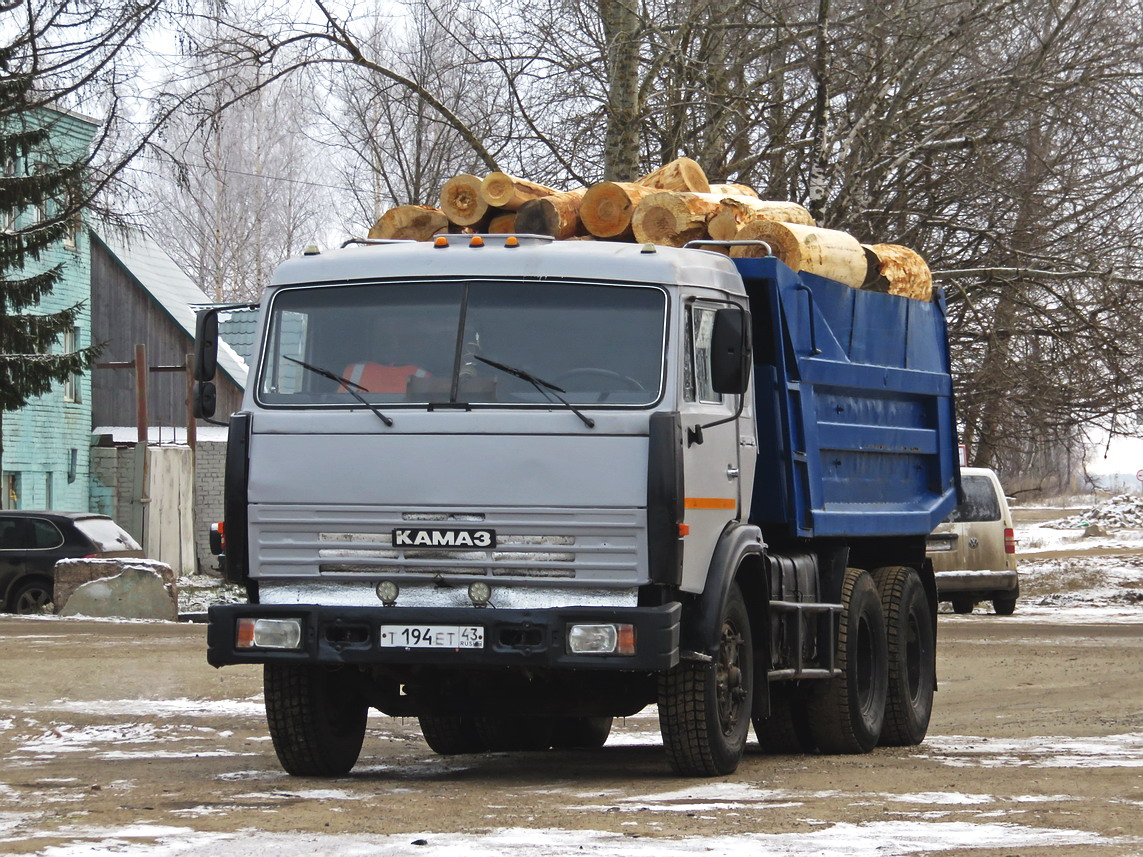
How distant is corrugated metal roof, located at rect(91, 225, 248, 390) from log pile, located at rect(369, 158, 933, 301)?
1122 inches

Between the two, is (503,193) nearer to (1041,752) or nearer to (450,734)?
(450,734)

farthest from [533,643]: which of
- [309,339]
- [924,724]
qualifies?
[924,724]

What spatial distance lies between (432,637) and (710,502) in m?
1.43

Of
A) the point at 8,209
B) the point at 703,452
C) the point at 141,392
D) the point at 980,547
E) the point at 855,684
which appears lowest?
the point at 855,684

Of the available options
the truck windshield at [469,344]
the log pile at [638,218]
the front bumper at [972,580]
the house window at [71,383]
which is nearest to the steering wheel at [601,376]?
the truck windshield at [469,344]

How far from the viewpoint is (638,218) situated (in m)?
10.5

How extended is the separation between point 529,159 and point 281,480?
15507 millimetres

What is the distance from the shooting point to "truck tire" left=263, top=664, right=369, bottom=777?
923 cm

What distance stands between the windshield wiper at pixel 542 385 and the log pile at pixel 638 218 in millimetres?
1802

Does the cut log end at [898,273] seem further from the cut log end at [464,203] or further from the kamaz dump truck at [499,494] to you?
the cut log end at [464,203]

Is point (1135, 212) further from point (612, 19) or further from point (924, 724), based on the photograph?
point (924, 724)

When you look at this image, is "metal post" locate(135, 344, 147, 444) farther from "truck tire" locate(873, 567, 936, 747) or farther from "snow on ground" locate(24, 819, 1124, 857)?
"snow on ground" locate(24, 819, 1124, 857)

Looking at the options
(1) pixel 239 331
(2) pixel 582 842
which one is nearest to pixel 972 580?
(2) pixel 582 842

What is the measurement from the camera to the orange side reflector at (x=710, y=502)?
8594mm
